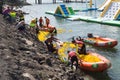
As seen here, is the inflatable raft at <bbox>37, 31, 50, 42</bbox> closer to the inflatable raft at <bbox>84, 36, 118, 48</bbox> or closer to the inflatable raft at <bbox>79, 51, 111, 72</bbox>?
the inflatable raft at <bbox>84, 36, 118, 48</bbox>

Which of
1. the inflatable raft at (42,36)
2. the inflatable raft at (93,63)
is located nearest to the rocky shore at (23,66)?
the inflatable raft at (93,63)

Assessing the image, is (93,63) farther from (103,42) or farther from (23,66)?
(103,42)

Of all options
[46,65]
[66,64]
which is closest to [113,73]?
[66,64]

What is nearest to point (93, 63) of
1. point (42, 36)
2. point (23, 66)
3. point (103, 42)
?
point (23, 66)

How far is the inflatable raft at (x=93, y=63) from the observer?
50.7 feet

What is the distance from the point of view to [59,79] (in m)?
11.8

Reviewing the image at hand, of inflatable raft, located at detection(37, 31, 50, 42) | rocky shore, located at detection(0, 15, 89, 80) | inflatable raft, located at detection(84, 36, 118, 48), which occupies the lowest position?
inflatable raft, located at detection(84, 36, 118, 48)

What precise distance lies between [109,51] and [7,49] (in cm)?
1086

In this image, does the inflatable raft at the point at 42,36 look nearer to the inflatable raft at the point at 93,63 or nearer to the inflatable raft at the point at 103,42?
the inflatable raft at the point at 103,42

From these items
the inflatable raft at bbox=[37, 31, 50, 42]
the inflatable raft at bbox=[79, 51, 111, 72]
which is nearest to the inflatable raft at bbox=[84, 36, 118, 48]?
the inflatable raft at bbox=[37, 31, 50, 42]

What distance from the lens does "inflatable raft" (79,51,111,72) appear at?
15.4 metres

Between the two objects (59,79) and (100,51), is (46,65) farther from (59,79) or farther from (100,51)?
(100,51)

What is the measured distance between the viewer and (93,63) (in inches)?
616

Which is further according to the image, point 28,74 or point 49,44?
point 49,44
